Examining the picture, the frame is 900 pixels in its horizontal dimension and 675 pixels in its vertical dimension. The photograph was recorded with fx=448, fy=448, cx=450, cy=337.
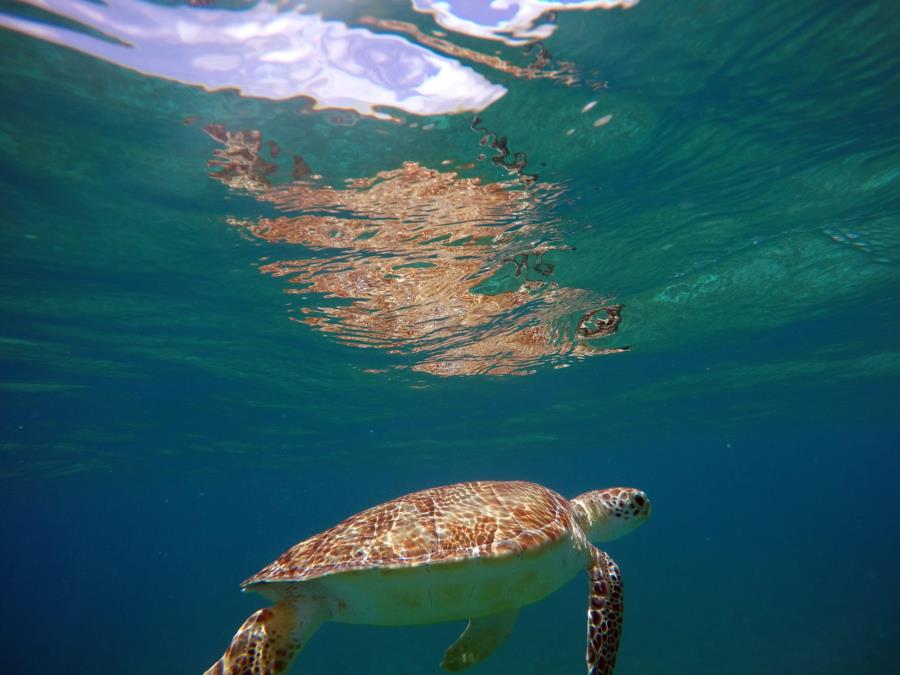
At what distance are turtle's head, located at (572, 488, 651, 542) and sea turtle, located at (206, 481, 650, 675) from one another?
860 millimetres

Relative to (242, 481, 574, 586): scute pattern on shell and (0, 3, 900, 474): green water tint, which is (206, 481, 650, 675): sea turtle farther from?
(0, 3, 900, 474): green water tint

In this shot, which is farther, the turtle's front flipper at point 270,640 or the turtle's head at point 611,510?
the turtle's head at point 611,510

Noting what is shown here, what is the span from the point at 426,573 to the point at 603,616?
2.06 metres

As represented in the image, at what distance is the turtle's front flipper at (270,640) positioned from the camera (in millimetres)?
4039

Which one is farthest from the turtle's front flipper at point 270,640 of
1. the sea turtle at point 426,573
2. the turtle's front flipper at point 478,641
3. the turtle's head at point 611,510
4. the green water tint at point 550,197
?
the green water tint at point 550,197

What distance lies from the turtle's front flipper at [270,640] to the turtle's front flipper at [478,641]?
2168mm

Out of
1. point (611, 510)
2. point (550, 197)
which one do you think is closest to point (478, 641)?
point (611, 510)

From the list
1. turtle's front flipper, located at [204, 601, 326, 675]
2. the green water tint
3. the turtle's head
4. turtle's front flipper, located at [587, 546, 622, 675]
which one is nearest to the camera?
turtle's front flipper, located at [204, 601, 326, 675]

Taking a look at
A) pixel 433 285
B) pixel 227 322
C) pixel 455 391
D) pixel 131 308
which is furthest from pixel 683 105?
pixel 455 391

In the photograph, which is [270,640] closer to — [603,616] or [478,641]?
[478,641]

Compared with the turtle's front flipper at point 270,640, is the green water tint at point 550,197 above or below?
above

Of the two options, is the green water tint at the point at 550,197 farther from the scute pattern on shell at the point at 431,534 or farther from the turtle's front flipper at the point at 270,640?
the turtle's front flipper at the point at 270,640

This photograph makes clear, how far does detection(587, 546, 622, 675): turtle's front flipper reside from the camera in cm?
443

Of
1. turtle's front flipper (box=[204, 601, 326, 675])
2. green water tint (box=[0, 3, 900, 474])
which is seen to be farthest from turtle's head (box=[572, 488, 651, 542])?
green water tint (box=[0, 3, 900, 474])
